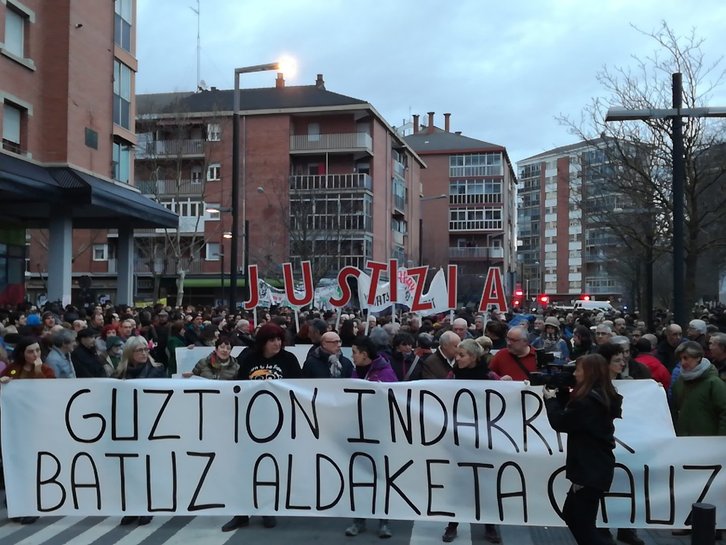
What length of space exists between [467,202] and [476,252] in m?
6.66

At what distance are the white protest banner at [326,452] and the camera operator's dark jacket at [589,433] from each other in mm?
1225

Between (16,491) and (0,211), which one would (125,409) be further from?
(0,211)

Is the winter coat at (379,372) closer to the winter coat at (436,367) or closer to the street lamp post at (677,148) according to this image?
the winter coat at (436,367)

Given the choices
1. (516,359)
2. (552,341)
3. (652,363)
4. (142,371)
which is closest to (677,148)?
(552,341)

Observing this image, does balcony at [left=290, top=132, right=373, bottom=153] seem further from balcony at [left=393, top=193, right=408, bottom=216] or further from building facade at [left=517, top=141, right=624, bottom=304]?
building facade at [left=517, top=141, right=624, bottom=304]

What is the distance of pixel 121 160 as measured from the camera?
91.1 ft

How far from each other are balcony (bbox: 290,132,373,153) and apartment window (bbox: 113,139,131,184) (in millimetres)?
22683

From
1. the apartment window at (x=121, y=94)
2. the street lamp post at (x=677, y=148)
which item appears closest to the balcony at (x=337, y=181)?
the apartment window at (x=121, y=94)

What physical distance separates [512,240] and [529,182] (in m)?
17.7

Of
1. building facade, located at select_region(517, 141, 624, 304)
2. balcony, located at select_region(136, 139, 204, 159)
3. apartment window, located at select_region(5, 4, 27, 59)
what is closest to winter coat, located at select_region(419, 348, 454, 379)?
apartment window, located at select_region(5, 4, 27, 59)

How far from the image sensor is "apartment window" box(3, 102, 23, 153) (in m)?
21.4

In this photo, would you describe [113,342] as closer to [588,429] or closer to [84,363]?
[84,363]

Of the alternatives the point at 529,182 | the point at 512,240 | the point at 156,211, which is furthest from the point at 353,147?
the point at 529,182

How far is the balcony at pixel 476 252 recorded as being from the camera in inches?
3319
